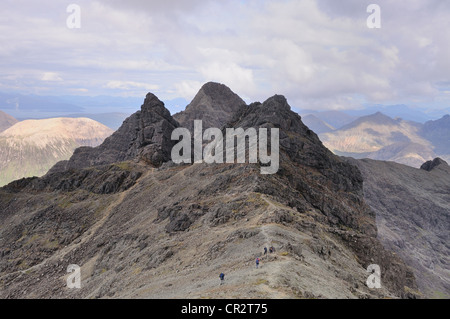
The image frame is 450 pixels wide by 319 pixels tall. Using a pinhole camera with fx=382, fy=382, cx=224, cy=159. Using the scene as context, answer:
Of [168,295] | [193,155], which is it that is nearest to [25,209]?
[193,155]

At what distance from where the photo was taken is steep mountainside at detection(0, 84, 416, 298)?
191 feet

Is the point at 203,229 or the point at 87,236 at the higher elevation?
the point at 203,229

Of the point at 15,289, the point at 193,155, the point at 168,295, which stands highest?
the point at 193,155

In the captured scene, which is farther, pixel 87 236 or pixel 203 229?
A: pixel 87 236

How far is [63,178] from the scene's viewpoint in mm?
161250

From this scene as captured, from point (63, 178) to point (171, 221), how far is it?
286ft

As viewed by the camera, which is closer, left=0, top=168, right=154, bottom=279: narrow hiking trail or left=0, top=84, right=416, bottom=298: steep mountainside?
left=0, top=84, right=416, bottom=298: steep mountainside

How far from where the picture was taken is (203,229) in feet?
271

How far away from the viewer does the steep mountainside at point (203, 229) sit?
58219 millimetres

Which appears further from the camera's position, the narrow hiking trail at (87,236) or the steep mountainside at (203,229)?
the narrow hiking trail at (87,236)

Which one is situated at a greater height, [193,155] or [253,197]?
[193,155]
